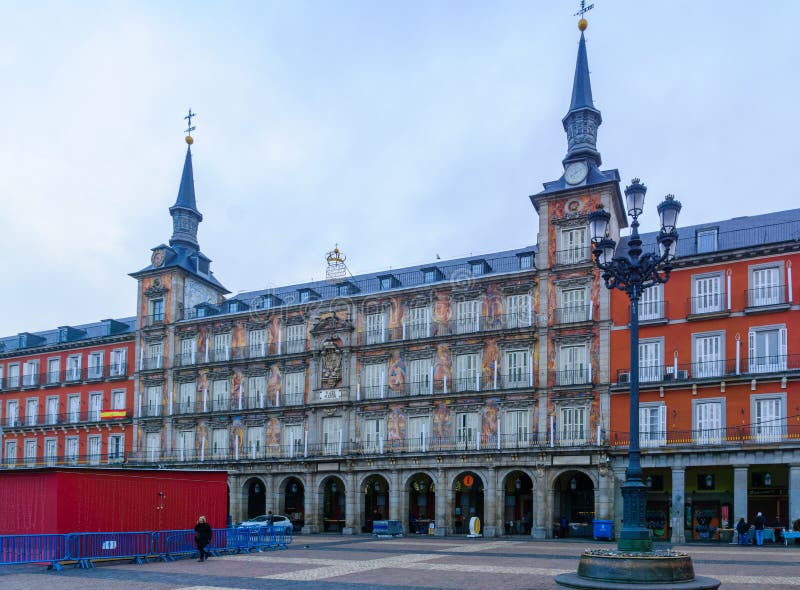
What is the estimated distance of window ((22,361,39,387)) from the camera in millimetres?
65125

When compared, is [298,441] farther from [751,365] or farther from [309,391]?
[751,365]

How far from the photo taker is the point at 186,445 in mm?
55844

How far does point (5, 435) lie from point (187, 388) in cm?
1945

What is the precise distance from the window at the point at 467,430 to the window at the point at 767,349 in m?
14.9

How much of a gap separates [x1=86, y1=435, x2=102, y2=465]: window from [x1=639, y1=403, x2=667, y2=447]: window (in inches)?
1538

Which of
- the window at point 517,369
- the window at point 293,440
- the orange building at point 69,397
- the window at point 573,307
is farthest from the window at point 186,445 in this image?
the window at point 573,307

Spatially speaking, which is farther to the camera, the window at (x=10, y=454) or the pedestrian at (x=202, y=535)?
the window at (x=10, y=454)

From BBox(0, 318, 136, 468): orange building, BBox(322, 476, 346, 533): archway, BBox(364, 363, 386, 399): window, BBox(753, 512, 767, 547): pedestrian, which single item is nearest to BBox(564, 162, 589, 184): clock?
BBox(364, 363, 386, 399): window

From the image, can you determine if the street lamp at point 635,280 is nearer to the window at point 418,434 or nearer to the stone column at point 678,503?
the stone column at point 678,503

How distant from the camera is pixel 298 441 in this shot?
2037 inches

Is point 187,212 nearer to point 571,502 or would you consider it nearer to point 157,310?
point 157,310

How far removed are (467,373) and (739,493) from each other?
15595mm

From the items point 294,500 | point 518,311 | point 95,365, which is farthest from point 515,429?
point 95,365

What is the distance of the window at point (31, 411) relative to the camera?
6425 cm
